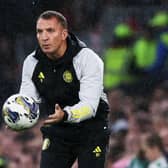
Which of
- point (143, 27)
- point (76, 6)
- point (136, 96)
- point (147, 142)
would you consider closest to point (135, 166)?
point (147, 142)

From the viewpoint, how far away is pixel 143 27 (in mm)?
11469

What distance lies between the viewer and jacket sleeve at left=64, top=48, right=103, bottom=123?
25.2ft

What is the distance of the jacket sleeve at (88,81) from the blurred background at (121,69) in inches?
107

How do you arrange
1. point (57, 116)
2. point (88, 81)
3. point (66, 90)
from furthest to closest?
point (66, 90)
point (88, 81)
point (57, 116)

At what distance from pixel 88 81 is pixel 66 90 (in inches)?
8.4

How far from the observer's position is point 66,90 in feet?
25.8

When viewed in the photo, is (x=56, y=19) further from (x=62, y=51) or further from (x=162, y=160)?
(x=162, y=160)

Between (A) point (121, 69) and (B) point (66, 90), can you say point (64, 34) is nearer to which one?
(B) point (66, 90)

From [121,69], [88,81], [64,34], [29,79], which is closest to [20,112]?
[29,79]

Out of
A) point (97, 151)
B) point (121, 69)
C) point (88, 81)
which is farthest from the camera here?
point (121, 69)

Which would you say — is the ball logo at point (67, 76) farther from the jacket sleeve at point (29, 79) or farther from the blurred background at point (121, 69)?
the blurred background at point (121, 69)

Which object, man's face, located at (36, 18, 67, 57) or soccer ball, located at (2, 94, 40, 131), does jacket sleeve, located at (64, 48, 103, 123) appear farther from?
soccer ball, located at (2, 94, 40, 131)

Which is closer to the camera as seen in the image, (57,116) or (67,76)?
(57,116)

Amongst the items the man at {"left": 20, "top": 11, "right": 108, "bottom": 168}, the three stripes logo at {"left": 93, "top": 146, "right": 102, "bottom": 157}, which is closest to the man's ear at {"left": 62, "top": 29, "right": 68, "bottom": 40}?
the man at {"left": 20, "top": 11, "right": 108, "bottom": 168}
